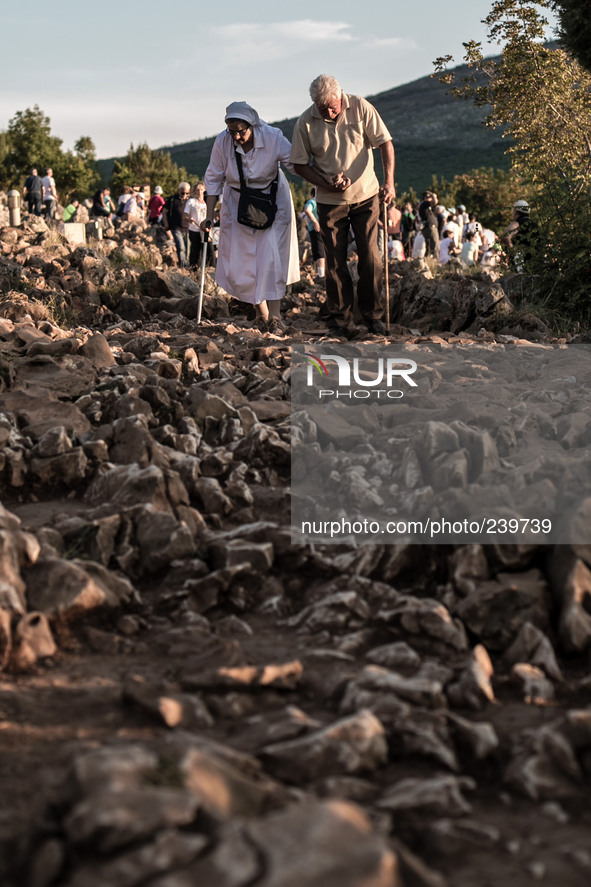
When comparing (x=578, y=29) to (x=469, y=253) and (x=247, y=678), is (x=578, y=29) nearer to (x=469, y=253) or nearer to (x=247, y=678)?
(x=247, y=678)

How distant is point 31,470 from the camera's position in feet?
12.9

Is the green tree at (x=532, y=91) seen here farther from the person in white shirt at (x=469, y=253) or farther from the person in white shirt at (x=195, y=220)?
the person in white shirt at (x=195, y=220)

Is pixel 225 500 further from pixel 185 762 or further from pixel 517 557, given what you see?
pixel 185 762

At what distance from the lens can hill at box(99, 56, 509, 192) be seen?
9456cm

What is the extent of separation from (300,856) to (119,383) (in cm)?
352

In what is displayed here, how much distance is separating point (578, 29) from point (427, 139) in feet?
383

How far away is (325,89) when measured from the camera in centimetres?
630

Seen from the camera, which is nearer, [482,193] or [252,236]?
[252,236]

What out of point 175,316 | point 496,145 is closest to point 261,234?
point 175,316

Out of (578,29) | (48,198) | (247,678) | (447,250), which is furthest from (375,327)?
(48,198)

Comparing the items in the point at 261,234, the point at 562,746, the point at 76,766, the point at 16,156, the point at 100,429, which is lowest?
the point at 562,746

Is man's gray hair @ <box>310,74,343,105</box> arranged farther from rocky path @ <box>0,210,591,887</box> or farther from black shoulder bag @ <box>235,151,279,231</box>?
rocky path @ <box>0,210,591,887</box>

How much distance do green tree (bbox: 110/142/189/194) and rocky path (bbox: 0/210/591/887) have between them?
166 ft

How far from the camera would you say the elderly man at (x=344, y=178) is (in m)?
6.55
